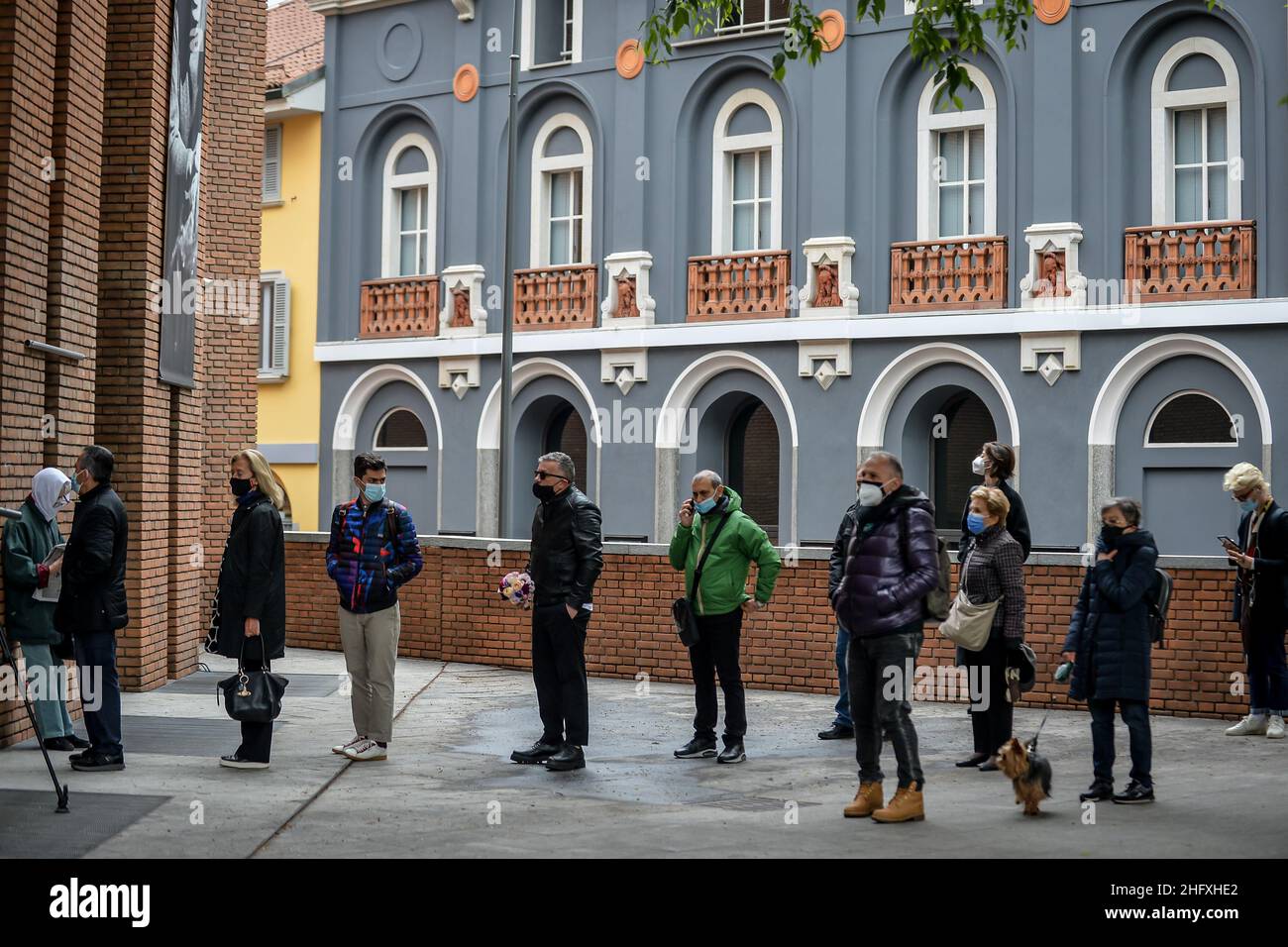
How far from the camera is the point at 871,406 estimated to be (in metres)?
26.5

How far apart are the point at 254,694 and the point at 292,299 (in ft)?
77.8

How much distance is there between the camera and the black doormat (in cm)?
795

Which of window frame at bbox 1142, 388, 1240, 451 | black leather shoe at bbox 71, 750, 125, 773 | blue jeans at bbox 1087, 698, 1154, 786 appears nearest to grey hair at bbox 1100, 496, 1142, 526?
blue jeans at bbox 1087, 698, 1154, 786

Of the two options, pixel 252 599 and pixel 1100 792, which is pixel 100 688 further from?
pixel 1100 792

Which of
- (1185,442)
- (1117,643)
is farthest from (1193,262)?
(1117,643)

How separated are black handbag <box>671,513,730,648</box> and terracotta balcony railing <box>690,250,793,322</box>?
52.1 ft

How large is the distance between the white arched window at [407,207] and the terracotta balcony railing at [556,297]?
2625 mm

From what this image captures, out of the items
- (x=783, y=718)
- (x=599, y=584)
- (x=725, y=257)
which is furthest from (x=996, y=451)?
(x=725, y=257)

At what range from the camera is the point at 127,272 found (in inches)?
567

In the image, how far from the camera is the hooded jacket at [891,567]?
904 centimetres

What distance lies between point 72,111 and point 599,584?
754 cm

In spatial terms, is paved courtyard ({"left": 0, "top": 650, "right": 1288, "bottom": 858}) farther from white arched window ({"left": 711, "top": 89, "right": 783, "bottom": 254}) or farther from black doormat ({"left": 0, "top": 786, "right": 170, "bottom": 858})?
white arched window ({"left": 711, "top": 89, "right": 783, "bottom": 254})
